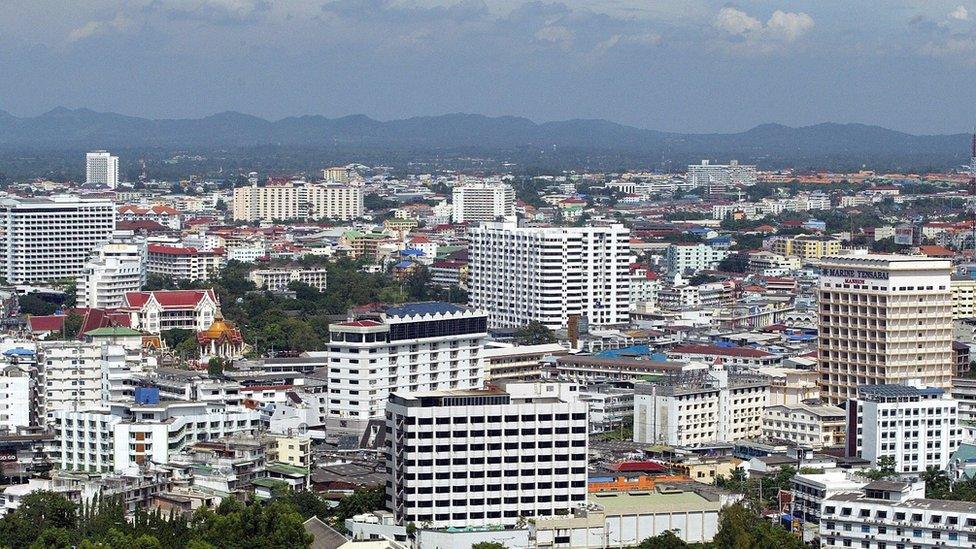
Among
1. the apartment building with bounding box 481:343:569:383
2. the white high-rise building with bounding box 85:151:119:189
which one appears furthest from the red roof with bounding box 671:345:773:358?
the white high-rise building with bounding box 85:151:119:189

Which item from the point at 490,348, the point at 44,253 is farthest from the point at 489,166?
the point at 490,348

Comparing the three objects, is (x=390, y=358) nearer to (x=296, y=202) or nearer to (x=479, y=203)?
(x=479, y=203)

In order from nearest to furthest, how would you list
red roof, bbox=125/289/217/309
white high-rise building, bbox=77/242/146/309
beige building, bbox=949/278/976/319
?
1. red roof, bbox=125/289/217/309
2. beige building, bbox=949/278/976/319
3. white high-rise building, bbox=77/242/146/309

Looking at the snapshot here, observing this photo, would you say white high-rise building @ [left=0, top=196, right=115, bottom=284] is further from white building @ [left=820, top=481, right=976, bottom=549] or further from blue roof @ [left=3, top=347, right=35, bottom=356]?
white building @ [left=820, top=481, right=976, bottom=549]

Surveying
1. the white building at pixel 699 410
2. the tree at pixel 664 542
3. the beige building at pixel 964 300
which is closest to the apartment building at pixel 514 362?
the white building at pixel 699 410

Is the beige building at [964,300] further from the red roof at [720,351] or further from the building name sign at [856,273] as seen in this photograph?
the building name sign at [856,273]
